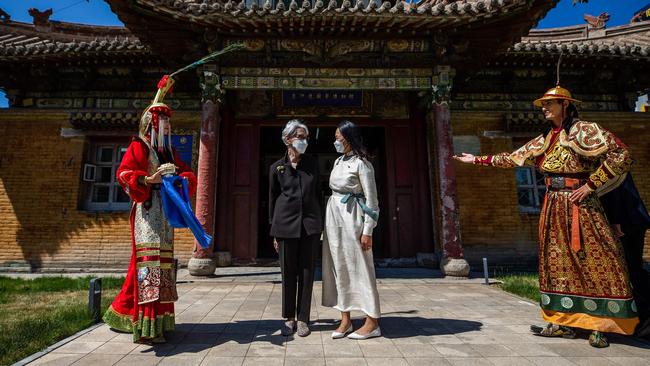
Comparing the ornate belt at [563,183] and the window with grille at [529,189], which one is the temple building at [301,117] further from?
the ornate belt at [563,183]

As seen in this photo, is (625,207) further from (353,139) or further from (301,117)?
(301,117)

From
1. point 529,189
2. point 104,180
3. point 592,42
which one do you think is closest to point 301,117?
point 104,180

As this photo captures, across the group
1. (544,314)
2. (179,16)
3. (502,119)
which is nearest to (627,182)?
(544,314)

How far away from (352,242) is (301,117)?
18.4 ft

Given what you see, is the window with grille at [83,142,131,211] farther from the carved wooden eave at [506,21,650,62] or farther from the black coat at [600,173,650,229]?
the carved wooden eave at [506,21,650,62]

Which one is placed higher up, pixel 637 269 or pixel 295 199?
pixel 295 199

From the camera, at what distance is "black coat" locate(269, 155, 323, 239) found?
2.98 meters

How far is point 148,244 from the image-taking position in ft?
9.16

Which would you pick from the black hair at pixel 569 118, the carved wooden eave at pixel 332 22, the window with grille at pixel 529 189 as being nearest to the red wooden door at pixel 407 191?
the carved wooden eave at pixel 332 22

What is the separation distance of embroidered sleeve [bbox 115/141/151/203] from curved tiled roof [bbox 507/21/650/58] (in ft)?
24.7

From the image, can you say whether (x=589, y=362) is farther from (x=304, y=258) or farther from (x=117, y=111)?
(x=117, y=111)

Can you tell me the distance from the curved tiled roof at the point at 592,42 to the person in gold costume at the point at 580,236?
Result: 5305 millimetres

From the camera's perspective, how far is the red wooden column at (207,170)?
6020mm

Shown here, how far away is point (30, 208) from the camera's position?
7.39m
